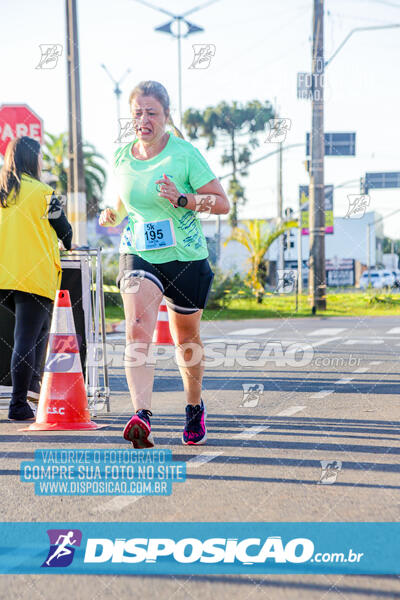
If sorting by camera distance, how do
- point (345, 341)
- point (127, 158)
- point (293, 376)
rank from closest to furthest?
point (127, 158), point (293, 376), point (345, 341)

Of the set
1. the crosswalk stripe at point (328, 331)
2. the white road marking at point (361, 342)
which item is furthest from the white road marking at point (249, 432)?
the crosswalk stripe at point (328, 331)

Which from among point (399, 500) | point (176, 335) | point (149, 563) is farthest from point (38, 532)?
point (176, 335)

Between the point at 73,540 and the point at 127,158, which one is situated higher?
the point at 127,158

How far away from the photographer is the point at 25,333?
237 inches

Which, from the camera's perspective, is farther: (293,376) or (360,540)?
(293,376)

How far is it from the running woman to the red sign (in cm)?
1047

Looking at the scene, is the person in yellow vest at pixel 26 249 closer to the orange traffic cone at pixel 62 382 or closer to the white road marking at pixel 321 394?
the orange traffic cone at pixel 62 382

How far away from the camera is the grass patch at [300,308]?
2334cm

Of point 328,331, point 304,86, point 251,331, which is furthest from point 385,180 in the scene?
point 328,331

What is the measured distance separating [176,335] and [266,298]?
25.3m

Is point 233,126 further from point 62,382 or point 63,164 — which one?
point 62,382

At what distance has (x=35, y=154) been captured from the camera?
6.13 m

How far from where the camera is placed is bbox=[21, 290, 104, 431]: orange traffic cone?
5617 millimetres

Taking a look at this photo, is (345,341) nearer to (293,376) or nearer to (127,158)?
Result: (293,376)
